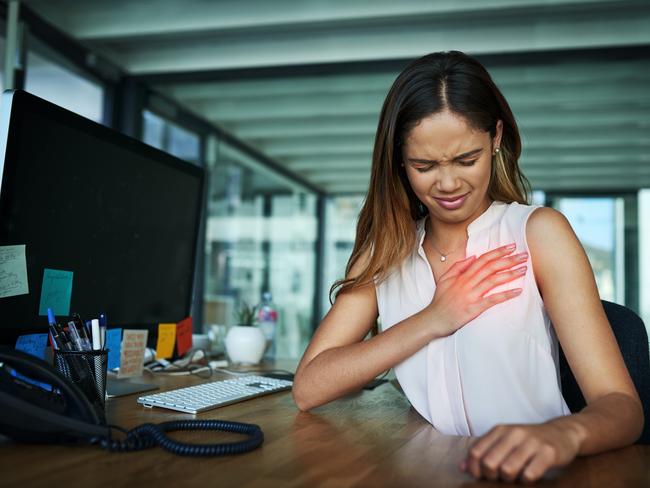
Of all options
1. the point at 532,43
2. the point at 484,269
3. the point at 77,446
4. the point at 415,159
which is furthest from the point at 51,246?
the point at 532,43

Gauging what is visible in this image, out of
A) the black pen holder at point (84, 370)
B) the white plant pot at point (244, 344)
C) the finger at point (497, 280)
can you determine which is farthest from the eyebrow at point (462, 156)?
the white plant pot at point (244, 344)

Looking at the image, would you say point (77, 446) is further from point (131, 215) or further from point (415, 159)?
point (415, 159)

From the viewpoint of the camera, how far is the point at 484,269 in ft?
3.91

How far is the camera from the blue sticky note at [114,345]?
146 centimetres

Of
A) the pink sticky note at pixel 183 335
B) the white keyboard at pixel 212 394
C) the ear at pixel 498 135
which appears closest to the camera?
the white keyboard at pixel 212 394

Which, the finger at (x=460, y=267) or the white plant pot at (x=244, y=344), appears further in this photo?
the white plant pot at (x=244, y=344)

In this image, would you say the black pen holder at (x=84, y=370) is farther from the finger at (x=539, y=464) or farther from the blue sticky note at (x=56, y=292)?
the finger at (x=539, y=464)

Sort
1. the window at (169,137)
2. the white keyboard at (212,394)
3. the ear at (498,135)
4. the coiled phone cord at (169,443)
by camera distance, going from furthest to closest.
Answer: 1. the window at (169,137)
2. the ear at (498,135)
3. the white keyboard at (212,394)
4. the coiled phone cord at (169,443)

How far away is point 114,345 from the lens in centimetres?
150

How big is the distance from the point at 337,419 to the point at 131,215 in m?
0.67

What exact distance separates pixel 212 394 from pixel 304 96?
3.24 m

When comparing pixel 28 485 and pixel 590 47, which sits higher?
pixel 590 47

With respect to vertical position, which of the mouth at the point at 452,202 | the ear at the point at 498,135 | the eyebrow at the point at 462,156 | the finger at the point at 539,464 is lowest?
the finger at the point at 539,464

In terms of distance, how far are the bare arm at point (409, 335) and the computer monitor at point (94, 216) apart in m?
0.47
